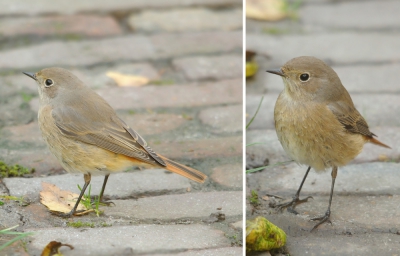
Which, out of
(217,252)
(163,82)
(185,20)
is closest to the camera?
(217,252)

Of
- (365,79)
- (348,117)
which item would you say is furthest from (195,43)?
(348,117)

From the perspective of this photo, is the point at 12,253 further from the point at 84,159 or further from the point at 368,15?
the point at 368,15

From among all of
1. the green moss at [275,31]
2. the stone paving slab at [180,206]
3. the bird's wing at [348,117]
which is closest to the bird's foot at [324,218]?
the stone paving slab at [180,206]

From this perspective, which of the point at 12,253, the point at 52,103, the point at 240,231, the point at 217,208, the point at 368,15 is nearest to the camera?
the point at 12,253

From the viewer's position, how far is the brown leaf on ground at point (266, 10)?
24.7 ft

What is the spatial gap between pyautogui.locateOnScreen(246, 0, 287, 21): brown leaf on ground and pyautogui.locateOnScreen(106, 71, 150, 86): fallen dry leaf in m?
1.79

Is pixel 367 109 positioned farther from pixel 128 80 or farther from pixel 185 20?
pixel 185 20

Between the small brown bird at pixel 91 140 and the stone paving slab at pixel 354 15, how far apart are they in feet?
11.5

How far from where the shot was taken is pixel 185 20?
7.84 metres

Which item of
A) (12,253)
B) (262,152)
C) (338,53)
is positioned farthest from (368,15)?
(12,253)

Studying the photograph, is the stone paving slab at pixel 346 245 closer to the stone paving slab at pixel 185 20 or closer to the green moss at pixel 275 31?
the green moss at pixel 275 31

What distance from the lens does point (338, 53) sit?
22.6 ft

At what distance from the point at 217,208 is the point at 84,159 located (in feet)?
3.21

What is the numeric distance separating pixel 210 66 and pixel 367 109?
5.52 feet
